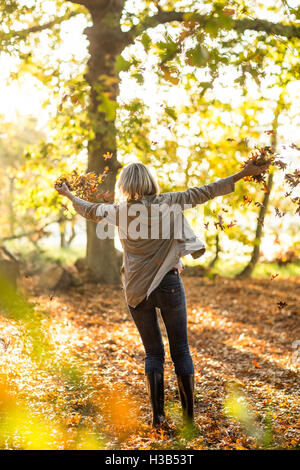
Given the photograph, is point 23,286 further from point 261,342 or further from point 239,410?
point 239,410

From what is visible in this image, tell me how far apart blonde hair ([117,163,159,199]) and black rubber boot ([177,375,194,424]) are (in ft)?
4.69

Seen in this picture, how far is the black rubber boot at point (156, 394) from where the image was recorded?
3453 millimetres

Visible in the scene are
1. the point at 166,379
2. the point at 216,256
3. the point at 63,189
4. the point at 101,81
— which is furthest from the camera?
the point at 216,256

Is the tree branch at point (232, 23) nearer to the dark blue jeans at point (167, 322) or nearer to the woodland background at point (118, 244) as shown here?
the woodland background at point (118, 244)

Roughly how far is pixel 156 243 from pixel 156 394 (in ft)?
3.92

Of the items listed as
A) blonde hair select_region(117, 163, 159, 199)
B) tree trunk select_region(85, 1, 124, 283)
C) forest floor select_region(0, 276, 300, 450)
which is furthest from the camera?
tree trunk select_region(85, 1, 124, 283)

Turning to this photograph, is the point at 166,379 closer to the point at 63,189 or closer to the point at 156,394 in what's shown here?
the point at 156,394

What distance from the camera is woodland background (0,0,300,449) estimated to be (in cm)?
361

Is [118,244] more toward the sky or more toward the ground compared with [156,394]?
more toward the sky

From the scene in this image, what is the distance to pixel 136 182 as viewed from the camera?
3221 mm

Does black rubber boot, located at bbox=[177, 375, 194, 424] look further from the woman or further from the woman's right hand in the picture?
the woman's right hand

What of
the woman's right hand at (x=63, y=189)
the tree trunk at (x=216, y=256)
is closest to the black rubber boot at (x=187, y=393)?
the woman's right hand at (x=63, y=189)

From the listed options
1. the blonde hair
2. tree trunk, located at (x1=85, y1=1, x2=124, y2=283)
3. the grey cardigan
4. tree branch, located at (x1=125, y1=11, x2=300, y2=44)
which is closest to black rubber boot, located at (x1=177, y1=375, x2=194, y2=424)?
the grey cardigan

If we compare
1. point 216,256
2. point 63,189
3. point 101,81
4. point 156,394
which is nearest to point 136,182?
point 63,189
